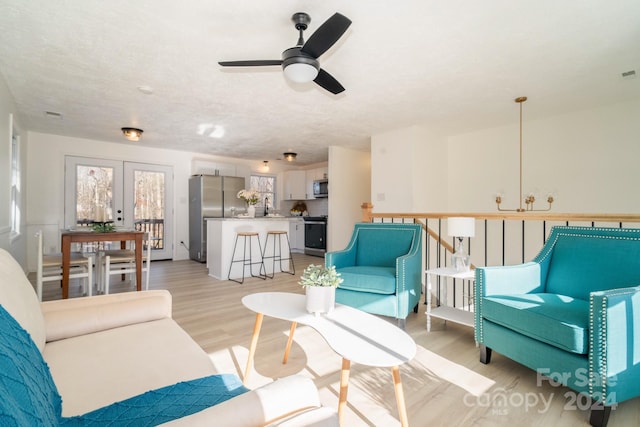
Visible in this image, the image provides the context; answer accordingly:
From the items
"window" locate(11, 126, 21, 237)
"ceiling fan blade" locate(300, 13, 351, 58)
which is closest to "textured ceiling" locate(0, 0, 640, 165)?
"ceiling fan blade" locate(300, 13, 351, 58)

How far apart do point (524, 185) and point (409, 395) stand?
13.8ft

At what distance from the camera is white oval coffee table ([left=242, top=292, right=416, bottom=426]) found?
1260 millimetres

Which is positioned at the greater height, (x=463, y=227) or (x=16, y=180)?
(x=16, y=180)

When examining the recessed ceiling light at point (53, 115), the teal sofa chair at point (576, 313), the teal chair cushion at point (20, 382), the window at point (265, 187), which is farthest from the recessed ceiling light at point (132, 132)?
the teal sofa chair at point (576, 313)

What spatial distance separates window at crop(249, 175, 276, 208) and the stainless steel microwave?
1.31 metres

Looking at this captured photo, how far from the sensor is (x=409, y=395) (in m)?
1.80

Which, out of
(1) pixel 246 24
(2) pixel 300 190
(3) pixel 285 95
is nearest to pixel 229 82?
(3) pixel 285 95

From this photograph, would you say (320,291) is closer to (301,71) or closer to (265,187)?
(301,71)

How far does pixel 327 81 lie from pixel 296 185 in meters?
5.89

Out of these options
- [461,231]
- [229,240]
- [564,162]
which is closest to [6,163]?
[229,240]

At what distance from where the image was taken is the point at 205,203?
6.49 m

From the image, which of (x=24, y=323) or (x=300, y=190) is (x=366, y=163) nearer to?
(x=300, y=190)

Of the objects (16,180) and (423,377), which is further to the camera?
(16,180)

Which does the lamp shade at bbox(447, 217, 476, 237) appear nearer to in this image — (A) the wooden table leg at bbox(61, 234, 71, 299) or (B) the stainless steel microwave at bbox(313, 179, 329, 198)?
(A) the wooden table leg at bbox(61, 234, 71, 299)
